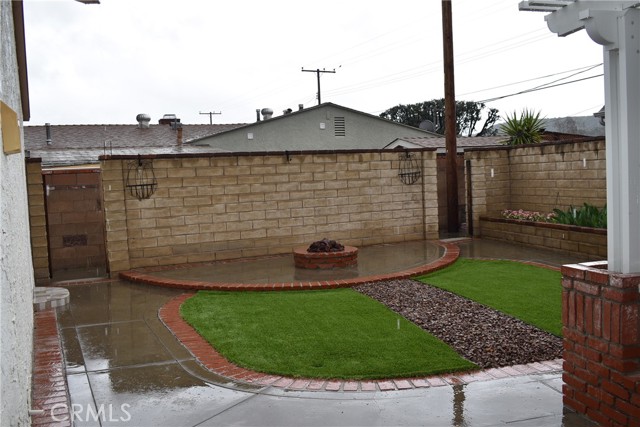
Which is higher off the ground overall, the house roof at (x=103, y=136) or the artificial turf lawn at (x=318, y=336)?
the house roof at (x=103, y=136)

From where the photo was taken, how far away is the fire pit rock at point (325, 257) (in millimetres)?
10203

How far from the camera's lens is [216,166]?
1161 cm

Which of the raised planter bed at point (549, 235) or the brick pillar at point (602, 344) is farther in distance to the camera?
the raised planter bed at point (549, 235)

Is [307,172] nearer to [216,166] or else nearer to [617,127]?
[216,166]

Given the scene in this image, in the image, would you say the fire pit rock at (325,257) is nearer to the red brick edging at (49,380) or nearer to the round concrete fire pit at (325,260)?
the round concrete fire pit at (325,260)

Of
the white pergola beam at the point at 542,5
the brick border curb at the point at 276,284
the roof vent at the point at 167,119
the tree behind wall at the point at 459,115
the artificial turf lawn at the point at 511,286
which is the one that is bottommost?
the artificial turf lawn at the point at 511,286

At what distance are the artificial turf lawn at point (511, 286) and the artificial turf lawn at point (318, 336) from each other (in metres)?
1.35

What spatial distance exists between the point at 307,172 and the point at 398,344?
7.00 m

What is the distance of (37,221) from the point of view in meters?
10.2

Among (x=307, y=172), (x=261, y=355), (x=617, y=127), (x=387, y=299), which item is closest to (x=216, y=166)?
(x=307, y=172)

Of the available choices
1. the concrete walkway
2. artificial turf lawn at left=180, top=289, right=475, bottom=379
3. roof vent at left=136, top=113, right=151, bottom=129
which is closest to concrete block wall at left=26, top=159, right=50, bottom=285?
artificial turf lawn at left=180, top=289, right=475, bottom=379

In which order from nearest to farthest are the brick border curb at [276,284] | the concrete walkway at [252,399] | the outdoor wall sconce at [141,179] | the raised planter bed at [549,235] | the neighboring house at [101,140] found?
the concrete walkway at [252,399]
the brick border curb at [276,284]
the raised planter bed at [549,235]
the outdoor wall sconce at [141,179]
the neighboring house at [101,140]

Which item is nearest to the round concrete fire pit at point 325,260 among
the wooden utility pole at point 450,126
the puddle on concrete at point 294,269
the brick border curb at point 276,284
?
the puddle on concrete at point 294,269

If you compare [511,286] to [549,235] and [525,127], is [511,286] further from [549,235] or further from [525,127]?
[525,127]
